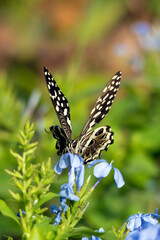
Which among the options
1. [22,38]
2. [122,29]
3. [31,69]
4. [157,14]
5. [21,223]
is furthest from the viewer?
[122,29]

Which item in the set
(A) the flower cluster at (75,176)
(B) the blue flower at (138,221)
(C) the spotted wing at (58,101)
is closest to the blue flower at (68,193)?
(A) the flower cluster at (75,176)

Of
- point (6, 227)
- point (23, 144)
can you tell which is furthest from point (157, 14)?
point (23, 144)

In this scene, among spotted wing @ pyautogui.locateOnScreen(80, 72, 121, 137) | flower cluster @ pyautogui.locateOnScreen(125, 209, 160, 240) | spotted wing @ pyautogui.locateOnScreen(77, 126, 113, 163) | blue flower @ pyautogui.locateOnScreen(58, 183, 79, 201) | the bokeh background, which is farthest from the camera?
the bokeh background

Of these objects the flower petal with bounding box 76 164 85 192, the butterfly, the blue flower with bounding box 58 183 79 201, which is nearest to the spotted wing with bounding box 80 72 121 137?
the butterfly

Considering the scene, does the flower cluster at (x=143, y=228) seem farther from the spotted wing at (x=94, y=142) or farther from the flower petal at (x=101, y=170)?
the spotted wing at (x=94, y=142)

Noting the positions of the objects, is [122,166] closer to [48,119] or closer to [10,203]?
[48,119]

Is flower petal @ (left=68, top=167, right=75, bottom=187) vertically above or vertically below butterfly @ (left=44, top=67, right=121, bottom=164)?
below

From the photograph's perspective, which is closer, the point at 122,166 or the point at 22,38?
the point at 122,166

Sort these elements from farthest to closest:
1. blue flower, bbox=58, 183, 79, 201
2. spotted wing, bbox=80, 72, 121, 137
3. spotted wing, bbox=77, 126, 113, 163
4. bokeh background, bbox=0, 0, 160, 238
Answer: bokeh background, bbox=0, 0, 160, 238
spotted wing, bbox=80, 72, 121, 137
spotted wing, bbox=77, 126, 113, 163
blue flower, bbox=58, 183, 79, 201

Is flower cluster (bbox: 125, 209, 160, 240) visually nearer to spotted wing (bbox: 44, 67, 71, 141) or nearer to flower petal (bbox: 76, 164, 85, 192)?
flower petal (bbox: 76, 164, 85, 192)
